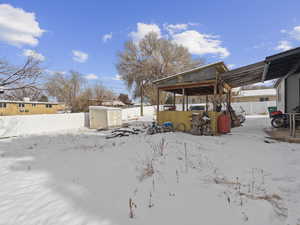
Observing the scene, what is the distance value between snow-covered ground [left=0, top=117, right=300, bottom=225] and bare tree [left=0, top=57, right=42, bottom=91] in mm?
9608

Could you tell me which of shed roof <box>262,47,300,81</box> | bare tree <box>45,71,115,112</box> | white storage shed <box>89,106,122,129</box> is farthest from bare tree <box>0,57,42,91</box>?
shed roof <box>262,47,300,81</box>

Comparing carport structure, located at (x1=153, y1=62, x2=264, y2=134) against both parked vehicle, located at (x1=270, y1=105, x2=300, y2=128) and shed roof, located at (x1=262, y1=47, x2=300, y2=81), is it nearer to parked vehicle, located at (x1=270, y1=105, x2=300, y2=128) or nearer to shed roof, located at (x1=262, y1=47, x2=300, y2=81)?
shed roof, located at (x1=262, y1=47, x2=300, y2=81)

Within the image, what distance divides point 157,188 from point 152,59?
74.8 ft

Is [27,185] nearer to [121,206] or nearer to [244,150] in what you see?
[121,206]

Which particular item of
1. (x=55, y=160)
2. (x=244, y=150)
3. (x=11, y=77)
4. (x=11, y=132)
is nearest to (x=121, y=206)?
(x=55, y=160)

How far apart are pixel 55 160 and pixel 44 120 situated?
9.39 metres

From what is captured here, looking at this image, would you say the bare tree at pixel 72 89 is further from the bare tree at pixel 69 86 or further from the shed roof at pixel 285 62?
the shed roof at pixel 285 62

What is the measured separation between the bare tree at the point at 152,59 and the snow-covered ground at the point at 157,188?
2034 centimetres

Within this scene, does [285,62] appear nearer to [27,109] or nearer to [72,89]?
[27,109]

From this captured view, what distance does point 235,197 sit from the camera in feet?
6.95

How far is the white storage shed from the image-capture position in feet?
42.4

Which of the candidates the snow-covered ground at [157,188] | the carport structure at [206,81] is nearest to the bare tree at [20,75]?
the snow-covered ground at [157,188]

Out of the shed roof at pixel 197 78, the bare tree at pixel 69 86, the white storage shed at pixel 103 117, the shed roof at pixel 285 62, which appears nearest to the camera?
the shed roof at pixel 285 62

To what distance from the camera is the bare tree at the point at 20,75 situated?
1052 centimetres
